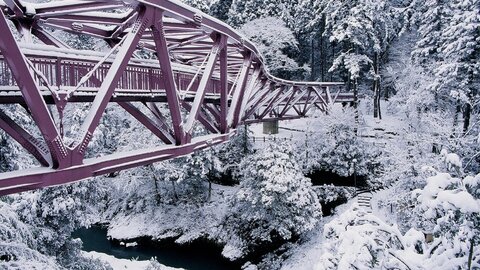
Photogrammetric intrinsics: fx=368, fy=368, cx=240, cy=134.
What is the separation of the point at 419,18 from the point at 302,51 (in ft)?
64.9

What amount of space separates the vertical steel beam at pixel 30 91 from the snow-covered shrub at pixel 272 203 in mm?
17516

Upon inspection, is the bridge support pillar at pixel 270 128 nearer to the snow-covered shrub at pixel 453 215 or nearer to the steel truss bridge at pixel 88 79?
the steel truss bridge at pixel 88 79

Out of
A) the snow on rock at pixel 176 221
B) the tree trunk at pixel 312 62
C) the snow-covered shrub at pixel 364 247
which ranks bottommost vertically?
the snow on rock at pixel 176 221

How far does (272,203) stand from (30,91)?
19167mm

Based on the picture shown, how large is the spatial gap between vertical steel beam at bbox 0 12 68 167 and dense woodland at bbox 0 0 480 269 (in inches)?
150

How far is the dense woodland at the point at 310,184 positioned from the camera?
511cm

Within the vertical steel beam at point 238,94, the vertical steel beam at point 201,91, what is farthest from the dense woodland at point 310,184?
the vertical steel beam at point 238,94

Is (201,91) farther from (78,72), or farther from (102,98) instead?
(102,98)

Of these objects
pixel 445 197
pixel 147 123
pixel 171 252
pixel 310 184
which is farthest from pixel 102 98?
pixel 171 252

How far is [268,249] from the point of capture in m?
23.4

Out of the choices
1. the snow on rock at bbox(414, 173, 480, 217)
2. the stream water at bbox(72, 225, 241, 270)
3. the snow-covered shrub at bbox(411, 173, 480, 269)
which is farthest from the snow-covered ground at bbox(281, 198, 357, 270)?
the snow on rock at bbox(414, 173, 480, 217)

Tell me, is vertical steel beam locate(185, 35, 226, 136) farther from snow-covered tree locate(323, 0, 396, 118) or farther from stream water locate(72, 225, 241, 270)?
snow-covered tree locate(323, 0, 396, 118)

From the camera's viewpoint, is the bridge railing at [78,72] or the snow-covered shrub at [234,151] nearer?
the bridge railing at [78,72]

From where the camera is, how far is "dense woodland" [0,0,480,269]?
511cm
